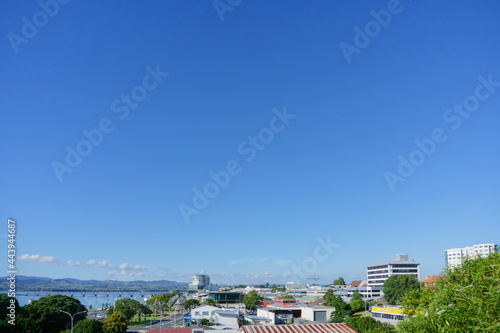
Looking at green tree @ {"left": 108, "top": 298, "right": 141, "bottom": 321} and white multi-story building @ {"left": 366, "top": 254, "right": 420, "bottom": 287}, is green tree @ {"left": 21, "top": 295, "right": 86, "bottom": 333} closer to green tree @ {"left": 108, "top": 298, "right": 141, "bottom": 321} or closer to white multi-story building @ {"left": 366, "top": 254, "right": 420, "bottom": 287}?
green tree @ {"left": 108, "top": 298, "right": 141, "bottom": 321}

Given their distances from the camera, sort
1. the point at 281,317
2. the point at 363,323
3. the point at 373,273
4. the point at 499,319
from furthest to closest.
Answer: the point at 373,273 < the point at 281,317 < the point at 363,323 < the point at 499,319

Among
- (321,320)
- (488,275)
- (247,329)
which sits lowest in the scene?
(321,320)

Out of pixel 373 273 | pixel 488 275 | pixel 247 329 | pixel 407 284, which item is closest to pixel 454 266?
pixel 488 275

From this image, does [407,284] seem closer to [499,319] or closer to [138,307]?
[138,307]

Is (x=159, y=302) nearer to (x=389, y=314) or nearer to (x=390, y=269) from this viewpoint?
(x=389, y=314)

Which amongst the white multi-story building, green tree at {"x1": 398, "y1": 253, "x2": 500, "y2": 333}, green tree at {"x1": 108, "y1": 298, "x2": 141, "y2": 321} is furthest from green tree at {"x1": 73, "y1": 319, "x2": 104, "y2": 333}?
the white multi-story building
